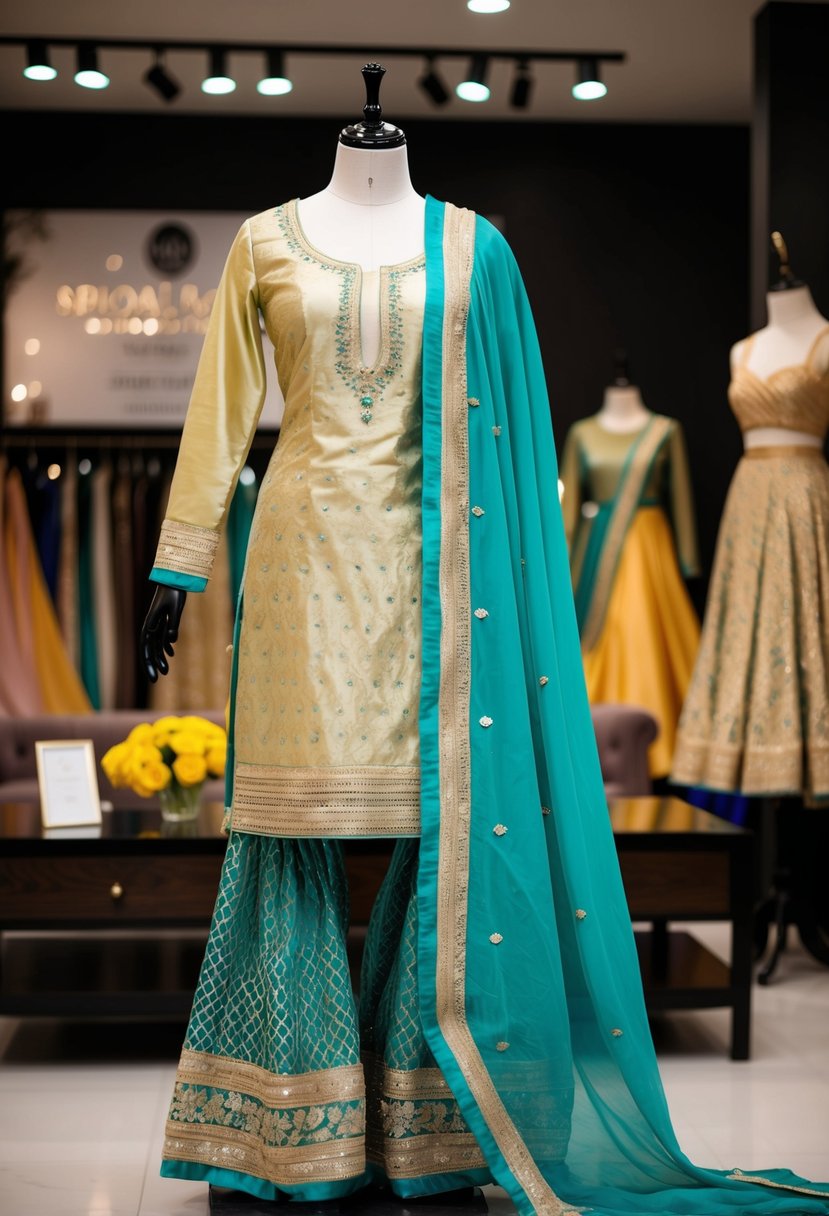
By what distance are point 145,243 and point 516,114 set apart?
67.8 inches

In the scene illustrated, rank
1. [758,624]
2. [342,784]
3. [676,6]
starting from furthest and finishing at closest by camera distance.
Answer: [676,6] → [758,624] → [342,784]

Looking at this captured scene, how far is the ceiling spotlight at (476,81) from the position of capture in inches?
187

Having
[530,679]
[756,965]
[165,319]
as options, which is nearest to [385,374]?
[530,679]

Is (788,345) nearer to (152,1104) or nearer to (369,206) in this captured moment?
(369,206)

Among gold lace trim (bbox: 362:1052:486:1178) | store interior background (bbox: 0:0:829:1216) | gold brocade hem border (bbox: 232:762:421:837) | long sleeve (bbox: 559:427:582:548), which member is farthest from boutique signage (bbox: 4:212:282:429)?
gold lace trim (bbox: 362:1052:486:1178)

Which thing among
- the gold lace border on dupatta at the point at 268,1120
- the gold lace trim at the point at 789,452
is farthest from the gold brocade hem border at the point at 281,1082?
the gold lace trim at the point at 789,452

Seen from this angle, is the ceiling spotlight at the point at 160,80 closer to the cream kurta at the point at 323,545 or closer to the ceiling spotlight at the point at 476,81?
the ceiling spotlight at the point at 476,81

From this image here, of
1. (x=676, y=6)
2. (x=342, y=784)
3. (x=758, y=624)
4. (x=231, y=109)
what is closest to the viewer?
(x=342, y=784)

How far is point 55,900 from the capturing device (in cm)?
326

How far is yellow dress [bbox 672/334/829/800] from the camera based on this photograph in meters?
4.04

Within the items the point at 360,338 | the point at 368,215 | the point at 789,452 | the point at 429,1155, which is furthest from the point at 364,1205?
the point at 789,452

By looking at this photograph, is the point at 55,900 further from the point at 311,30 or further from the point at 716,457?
the point at 716,457

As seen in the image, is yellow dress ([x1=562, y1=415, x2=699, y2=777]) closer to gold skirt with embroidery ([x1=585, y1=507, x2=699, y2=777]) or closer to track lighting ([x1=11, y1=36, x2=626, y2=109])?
gold skirt with embroidery ([x1=585, y1=507, x2=699, y2=777])

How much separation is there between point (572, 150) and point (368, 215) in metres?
4.45
